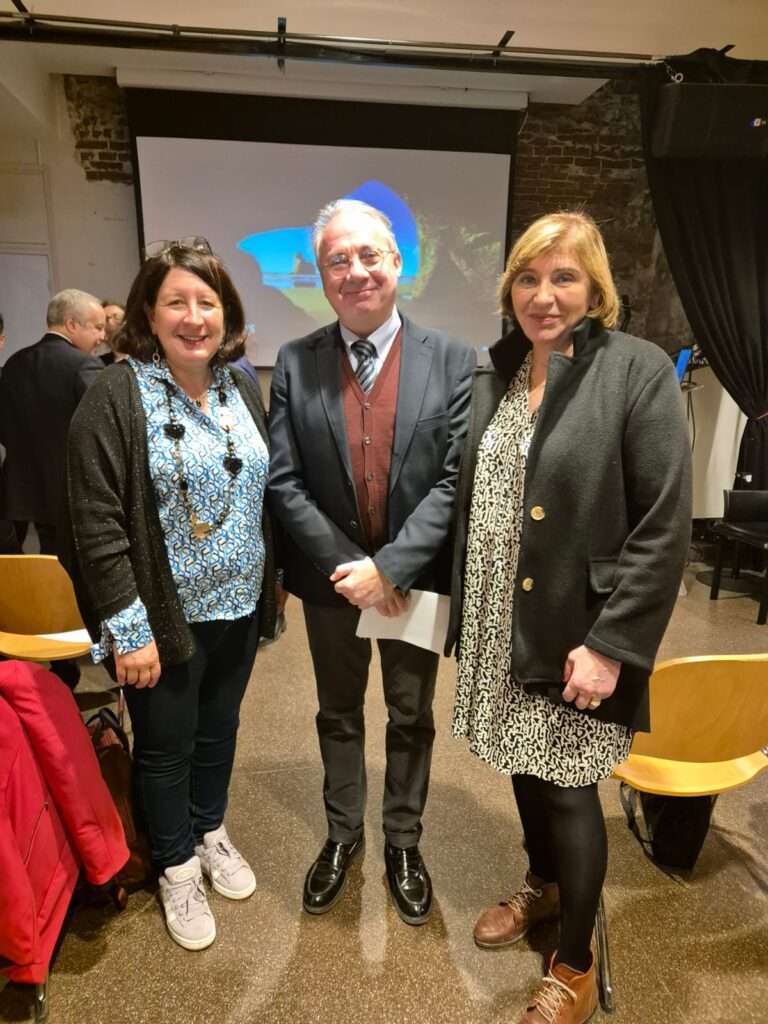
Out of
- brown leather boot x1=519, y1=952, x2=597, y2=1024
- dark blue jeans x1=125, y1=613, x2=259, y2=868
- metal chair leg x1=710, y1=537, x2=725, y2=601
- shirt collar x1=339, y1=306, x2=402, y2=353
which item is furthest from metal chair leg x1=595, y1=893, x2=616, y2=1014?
metal chair leg x1=710, y1=537, x2=725, y2=601

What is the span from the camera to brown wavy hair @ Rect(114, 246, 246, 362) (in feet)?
4.62

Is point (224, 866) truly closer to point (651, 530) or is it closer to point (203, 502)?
point (203, 502)

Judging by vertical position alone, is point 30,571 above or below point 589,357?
below

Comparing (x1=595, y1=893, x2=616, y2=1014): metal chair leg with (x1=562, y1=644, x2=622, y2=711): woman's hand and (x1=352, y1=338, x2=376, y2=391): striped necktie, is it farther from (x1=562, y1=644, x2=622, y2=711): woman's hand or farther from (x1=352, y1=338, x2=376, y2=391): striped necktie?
(x1=352, y1=338, x2=376, y2=391): striped necktie

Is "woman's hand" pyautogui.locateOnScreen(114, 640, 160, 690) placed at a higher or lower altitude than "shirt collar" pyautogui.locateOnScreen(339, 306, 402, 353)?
lower

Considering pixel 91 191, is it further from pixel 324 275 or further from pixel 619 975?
pixel 619 975

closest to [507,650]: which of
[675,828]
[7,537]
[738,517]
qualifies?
[675,828]

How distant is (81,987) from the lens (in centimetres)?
151

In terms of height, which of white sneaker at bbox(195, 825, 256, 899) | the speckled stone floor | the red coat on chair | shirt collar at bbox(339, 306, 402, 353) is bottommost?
the speckled stone floor

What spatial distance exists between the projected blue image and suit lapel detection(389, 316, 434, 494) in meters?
3.73

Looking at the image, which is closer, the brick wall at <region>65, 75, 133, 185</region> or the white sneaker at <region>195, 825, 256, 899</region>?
the white sneaker at <region>195, 825, 256, 899</region>

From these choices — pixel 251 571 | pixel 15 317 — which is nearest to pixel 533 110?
pixel 15 317

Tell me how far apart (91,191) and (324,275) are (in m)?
4.22

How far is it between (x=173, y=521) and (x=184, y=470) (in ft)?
0.38
